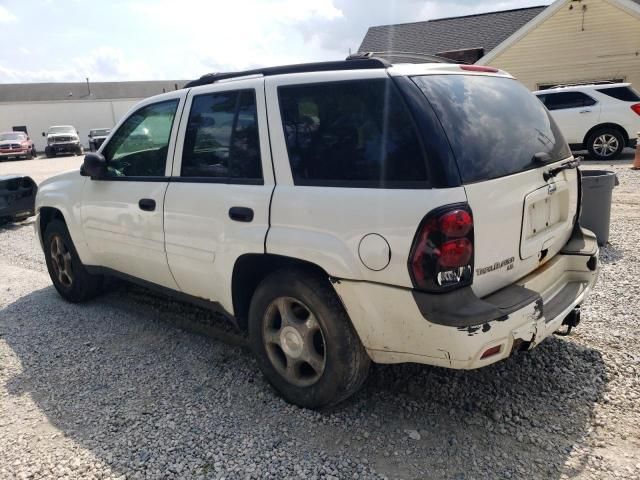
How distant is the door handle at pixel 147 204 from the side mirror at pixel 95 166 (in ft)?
1.90

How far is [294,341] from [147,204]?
1.57 meters

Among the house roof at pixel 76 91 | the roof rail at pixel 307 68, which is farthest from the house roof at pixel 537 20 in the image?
the house roof at pixel 76 91

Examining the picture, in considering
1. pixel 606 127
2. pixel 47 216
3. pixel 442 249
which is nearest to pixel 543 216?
pixel 442 249

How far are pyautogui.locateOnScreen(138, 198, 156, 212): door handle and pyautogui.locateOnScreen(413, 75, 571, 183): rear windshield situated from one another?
6.80ft

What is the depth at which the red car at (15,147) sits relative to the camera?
3161 cm

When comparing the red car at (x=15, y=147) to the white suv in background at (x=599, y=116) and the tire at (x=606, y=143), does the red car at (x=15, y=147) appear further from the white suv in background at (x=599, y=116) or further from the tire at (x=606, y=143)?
the tire at (x=606, y=143)

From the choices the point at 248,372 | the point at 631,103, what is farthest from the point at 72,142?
the point at 248,372

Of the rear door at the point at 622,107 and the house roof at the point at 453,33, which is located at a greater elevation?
the house roof at the point at 453,33

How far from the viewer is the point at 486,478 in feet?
7.97

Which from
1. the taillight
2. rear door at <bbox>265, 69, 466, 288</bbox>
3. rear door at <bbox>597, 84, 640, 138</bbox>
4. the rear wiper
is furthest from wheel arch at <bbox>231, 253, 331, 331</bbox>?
rear door at <bbox>597, 84, 640, 138</bbox>

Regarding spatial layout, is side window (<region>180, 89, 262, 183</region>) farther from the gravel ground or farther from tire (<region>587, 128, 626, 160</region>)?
tire (<region>587, 128, 626, 160</region>)

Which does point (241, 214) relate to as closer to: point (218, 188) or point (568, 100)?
point (218, 188)

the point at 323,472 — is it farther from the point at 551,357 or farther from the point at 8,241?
the point at 8,241

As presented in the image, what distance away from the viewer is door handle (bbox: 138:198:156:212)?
12.1ft
